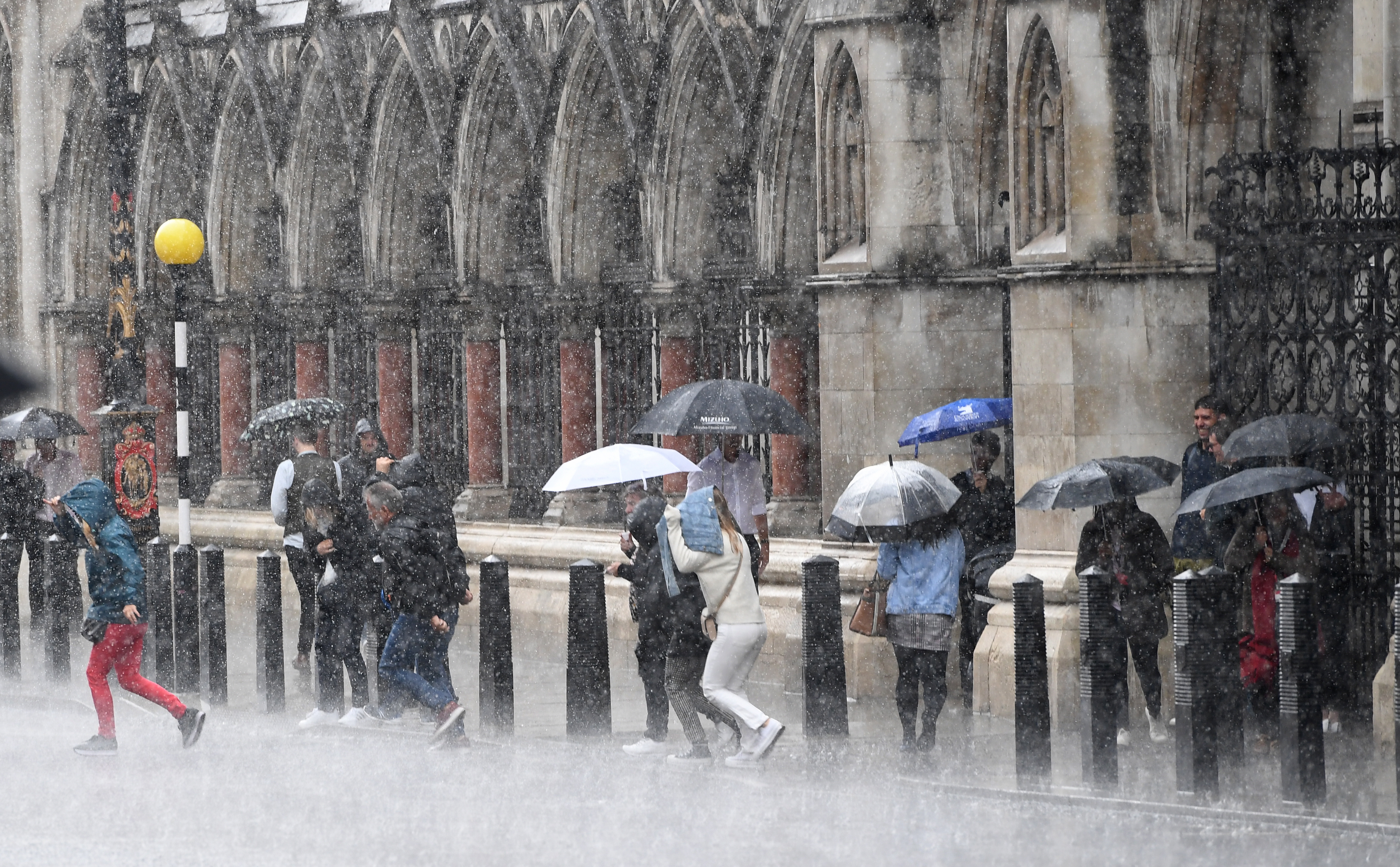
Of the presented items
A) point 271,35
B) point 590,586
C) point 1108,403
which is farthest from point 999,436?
point 271,35

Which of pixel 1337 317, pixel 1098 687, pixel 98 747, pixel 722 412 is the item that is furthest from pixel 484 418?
pixel 1098 687

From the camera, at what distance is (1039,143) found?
1340 cm

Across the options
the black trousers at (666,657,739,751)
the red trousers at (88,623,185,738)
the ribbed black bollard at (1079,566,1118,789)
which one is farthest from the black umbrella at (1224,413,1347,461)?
the red trousers at (88,623,185,738)

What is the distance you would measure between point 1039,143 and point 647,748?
3.71 m

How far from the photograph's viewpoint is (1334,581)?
11586 mm

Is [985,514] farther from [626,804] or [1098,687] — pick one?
[626,804]

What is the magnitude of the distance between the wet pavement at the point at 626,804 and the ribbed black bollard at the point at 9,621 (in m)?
3.01

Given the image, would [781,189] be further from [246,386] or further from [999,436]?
[246,386]

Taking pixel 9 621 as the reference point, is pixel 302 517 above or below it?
above

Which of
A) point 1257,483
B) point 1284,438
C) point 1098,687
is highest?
point 1284,438

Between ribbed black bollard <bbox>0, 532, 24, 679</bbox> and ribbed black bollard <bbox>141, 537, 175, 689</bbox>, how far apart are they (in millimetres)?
1460

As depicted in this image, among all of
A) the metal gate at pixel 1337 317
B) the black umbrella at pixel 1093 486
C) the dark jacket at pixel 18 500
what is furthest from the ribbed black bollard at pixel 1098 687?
the dark jacket at pixel 18 500

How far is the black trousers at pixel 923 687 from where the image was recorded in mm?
11594

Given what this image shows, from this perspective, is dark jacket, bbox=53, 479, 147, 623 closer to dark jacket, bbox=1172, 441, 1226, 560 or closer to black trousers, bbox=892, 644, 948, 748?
black trousers, bbox=892, 644, 948, 748
